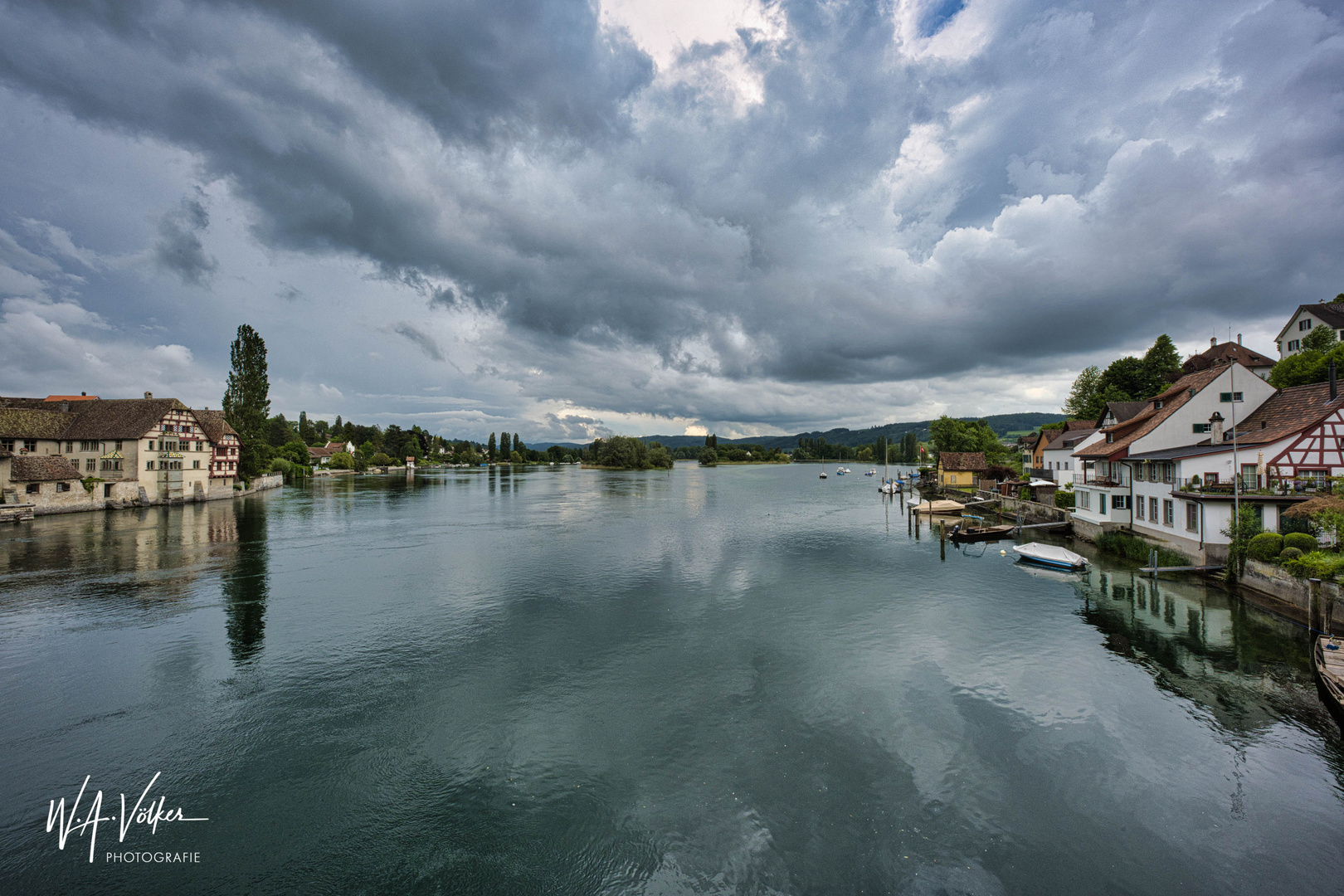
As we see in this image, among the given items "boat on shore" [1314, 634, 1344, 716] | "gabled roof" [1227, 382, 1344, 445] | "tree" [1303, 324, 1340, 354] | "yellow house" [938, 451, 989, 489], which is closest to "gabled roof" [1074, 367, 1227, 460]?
"gabled roof" [1227, 382, 1344, 445]

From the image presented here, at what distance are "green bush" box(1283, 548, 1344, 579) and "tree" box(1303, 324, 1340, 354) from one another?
151 ft

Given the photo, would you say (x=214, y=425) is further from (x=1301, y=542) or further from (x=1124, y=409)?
(x=1124, y=409)

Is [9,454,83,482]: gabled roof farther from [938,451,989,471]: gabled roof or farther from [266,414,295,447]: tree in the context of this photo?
[938,451,989,471]: gabled roof

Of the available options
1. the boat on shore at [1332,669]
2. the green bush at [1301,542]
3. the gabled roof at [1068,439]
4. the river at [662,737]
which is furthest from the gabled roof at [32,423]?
the gabled roof at [1068,439]

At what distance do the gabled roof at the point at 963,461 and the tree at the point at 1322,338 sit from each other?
1368 inches

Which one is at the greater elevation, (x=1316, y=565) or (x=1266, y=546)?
(x=1266, y=546)

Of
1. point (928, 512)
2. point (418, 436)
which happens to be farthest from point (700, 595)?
point (418, 436)

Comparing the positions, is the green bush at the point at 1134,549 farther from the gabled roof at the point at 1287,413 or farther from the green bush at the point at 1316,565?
the green bush at the point at 1316,565

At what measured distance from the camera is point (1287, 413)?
29844 mm

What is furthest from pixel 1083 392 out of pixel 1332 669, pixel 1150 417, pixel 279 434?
pixel 279 434

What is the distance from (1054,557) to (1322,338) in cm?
4575

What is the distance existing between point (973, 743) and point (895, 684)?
351cm

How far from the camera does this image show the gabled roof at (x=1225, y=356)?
56.2m

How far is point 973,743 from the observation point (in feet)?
45.1
